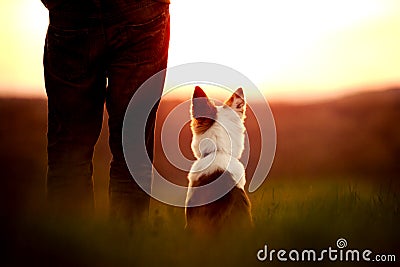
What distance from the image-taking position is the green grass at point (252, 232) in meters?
2.88

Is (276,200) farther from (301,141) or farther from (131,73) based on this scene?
(131,73)

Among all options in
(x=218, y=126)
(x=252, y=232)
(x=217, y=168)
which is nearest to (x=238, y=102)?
(x=218, y=126)

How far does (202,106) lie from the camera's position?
3.03 meters

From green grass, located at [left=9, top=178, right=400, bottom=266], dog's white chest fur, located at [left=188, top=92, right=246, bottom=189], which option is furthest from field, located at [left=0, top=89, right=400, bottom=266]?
dog's white chest fur, located at [left=188, top=92, right=246, bottom=189]

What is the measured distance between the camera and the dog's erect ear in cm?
299

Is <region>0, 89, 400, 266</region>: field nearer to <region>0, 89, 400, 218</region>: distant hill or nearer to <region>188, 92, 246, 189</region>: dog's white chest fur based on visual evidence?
<region>0, 89, 400, 218</region>: distant hill

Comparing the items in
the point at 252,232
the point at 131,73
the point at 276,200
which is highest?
the point at 131,73

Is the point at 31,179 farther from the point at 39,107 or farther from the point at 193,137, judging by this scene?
the point at 193,137

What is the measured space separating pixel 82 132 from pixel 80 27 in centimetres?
42

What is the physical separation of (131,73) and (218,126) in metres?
0.59

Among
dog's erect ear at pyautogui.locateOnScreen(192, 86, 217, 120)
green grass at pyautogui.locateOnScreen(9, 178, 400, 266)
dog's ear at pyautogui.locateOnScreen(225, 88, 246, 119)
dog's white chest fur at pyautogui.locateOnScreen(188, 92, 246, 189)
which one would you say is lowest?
green grass at pyautogui.locateOnScreen(9, 178, 400, 266)

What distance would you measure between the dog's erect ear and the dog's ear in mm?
79

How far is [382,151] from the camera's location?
131 inches

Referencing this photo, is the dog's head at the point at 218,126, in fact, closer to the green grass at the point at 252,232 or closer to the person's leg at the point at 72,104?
the green grass at the point at 252,232
